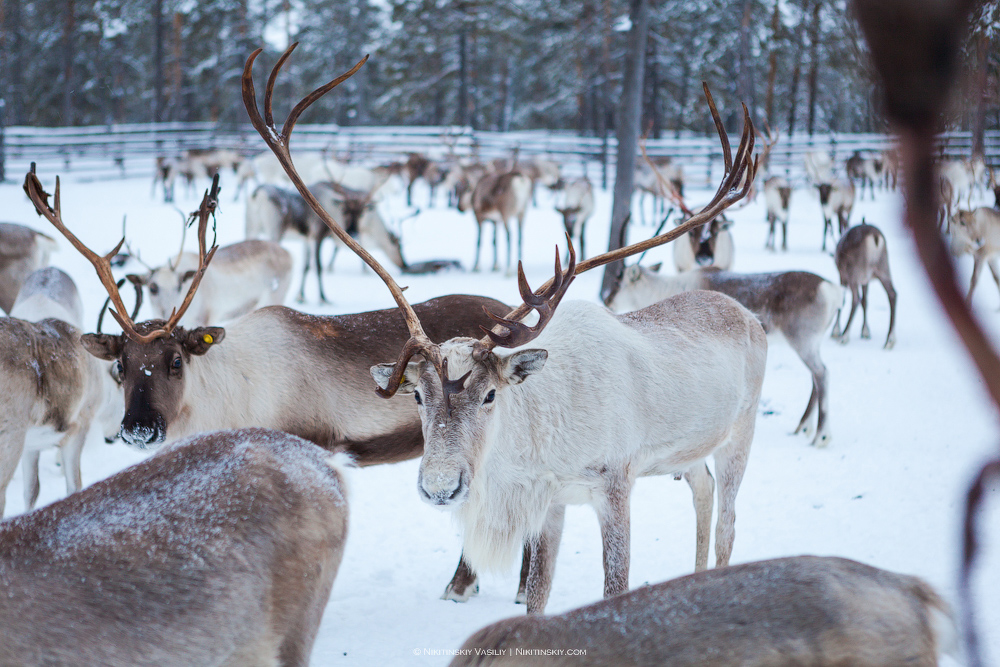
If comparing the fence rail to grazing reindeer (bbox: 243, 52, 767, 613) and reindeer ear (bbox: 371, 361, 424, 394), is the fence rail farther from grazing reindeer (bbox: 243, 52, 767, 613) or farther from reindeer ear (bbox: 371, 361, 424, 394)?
reindeer ear (bbox: 371, 361, 424, 394)

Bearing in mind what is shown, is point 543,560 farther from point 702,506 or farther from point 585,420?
point 702,506

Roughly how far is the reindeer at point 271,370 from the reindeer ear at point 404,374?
2.33 ft

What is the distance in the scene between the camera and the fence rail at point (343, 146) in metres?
21.4

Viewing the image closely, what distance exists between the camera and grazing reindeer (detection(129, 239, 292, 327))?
682 centimetres

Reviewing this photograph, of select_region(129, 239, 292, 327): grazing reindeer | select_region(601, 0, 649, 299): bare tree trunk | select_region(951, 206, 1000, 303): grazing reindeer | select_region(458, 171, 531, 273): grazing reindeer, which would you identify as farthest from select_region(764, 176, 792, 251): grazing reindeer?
select_region(129, 239, 292, 327): grazing reindeer

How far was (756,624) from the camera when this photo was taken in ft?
4.85

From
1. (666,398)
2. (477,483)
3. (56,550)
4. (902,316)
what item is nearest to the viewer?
(56,550)

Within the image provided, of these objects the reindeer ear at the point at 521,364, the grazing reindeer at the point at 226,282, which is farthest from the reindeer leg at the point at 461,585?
the grazing reindeer at the point at 226,282

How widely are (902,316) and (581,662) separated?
954cm

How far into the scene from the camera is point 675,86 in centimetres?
3234

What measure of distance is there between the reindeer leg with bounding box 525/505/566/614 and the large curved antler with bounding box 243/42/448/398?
90 cm

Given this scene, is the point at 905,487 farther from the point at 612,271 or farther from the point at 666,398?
the point at 612,271

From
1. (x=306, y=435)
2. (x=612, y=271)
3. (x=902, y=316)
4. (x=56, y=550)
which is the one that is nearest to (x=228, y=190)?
(x=612, y=271)

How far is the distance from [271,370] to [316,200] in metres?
0.83
